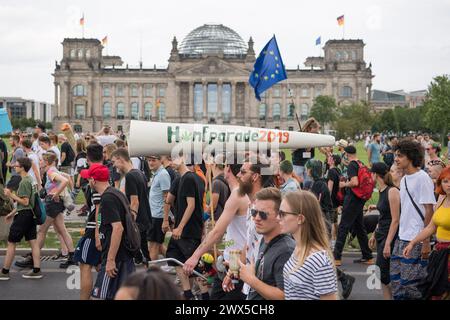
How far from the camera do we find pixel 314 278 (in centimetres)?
438

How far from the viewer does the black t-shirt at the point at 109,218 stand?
667cm

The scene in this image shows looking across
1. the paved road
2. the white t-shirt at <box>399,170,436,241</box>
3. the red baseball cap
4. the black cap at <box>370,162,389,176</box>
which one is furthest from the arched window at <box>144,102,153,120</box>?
the white t-shirt at <box>399,170,436,241</box>

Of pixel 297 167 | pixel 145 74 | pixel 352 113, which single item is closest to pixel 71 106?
pixel 145 74

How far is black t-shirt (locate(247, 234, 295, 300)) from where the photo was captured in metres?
4.71

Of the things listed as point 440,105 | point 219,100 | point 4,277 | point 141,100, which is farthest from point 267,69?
point 141,100

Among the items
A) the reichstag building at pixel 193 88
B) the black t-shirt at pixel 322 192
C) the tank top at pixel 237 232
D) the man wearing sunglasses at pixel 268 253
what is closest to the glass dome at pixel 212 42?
the reichstag building at pixel 193 88

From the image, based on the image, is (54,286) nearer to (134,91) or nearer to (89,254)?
(89,254)

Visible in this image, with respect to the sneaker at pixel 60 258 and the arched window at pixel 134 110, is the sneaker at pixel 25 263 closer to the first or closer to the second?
the sneaker at pixel 60 258

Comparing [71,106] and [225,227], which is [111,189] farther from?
[71,106]

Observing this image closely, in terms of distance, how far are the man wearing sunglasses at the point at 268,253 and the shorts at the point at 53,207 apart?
6.06 m

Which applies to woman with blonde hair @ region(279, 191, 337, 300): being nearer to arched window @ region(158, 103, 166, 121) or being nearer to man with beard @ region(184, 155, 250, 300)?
man with beard @ region(184, 155, 250, 300)

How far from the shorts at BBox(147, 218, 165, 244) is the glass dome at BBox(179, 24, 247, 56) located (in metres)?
108

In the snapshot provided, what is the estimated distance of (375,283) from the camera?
30.4 feet
